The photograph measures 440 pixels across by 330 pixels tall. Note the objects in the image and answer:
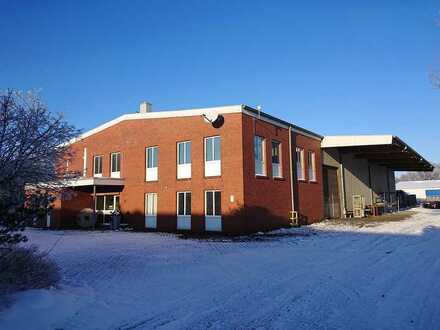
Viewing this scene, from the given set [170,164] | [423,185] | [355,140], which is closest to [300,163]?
[355,140]

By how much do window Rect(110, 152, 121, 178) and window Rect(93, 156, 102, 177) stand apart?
64.5 inches

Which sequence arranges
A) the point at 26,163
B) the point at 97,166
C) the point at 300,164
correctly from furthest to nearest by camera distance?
the point at 97,166 → the point at 300,164 → the point at 26,163

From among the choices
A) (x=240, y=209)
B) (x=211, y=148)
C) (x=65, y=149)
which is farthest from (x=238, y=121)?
→ (x=65, y=149)

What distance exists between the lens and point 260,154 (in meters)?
21.4

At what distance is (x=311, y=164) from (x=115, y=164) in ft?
47.7

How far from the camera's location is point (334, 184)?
30.2m

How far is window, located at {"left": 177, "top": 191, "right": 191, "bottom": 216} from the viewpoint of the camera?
2174 centimetres

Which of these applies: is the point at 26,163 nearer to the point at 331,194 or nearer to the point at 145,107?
the point at 145,107

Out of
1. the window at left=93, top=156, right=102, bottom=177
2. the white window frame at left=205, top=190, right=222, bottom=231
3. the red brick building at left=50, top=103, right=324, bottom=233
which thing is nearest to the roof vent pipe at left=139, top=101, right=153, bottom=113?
the red brick building at left=50, top=103, right=324, bottom=233

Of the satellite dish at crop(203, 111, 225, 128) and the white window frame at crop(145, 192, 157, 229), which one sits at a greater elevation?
the satellite dish at crop(203, 111, 225, 128)

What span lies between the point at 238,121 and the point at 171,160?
17.7ft

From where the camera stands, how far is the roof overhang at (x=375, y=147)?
26.0m

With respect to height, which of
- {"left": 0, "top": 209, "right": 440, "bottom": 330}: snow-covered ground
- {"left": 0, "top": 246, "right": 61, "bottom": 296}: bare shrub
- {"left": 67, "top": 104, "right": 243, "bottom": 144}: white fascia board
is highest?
{"left": 67, "top": 104, "right": 243, "bottom": 144}: white fascia board

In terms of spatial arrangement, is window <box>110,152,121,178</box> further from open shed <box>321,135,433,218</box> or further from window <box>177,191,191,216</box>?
open shed <box>321,135,433,218</box>
